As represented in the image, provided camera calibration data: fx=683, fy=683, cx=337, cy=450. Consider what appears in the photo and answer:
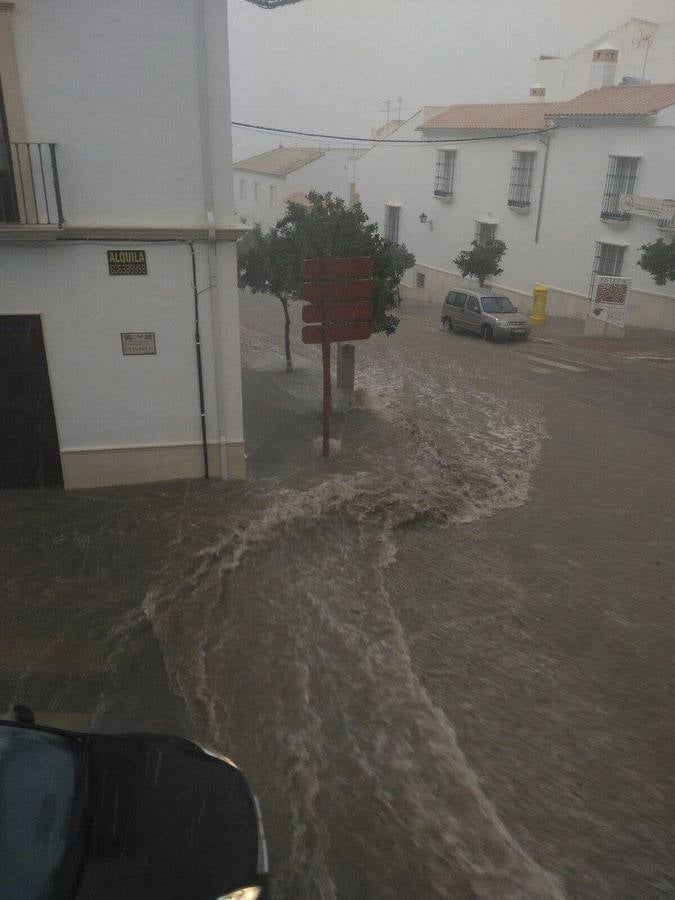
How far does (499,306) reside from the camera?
Answer: 2150 centimetres

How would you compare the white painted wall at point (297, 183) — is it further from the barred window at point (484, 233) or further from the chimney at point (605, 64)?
the chimney at point (605, 64)

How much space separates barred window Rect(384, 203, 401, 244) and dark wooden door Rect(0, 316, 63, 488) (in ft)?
89.4

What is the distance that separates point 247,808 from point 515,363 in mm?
16138

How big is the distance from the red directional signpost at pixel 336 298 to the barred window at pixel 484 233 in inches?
770

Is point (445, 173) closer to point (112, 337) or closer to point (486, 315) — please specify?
point (486, 315)

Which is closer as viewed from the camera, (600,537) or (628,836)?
(628,836)

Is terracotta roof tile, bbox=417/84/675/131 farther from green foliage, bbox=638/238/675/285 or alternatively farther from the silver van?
the silver van

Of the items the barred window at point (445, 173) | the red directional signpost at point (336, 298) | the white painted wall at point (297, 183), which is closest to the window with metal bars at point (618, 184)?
the barred window at point (445, 173)

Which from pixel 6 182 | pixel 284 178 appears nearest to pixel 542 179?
pixel 284 178

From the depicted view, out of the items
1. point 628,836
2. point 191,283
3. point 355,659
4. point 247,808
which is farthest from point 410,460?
point 247,808

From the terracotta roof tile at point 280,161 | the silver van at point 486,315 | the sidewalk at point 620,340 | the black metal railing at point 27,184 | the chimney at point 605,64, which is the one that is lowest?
the sidewalk at point 620,340

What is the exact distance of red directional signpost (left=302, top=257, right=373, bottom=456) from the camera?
361 inches

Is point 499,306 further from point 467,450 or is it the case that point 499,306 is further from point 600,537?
point 600,537

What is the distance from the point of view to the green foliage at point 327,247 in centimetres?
1262
